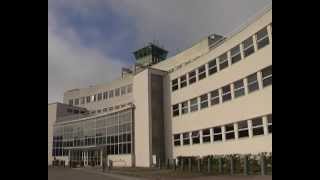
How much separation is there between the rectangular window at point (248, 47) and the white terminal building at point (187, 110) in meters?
0.07

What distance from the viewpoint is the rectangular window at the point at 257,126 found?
27.7 metres

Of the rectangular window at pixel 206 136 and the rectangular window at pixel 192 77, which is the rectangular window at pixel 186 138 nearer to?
the rectangular window at pixel 206 136

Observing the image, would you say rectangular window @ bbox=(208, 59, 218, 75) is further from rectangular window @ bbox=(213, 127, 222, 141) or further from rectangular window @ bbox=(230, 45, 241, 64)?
rectangular window @ bbox=(213, 127, 222, 141)

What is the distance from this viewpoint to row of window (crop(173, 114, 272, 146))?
2768 centimetres

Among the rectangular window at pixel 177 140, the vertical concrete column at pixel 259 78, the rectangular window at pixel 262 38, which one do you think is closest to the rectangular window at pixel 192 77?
the rectangular window at pixel 177 140

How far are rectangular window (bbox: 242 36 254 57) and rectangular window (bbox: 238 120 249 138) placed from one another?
15.1ft

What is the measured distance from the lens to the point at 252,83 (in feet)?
96.3

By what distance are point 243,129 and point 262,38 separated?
635cm
